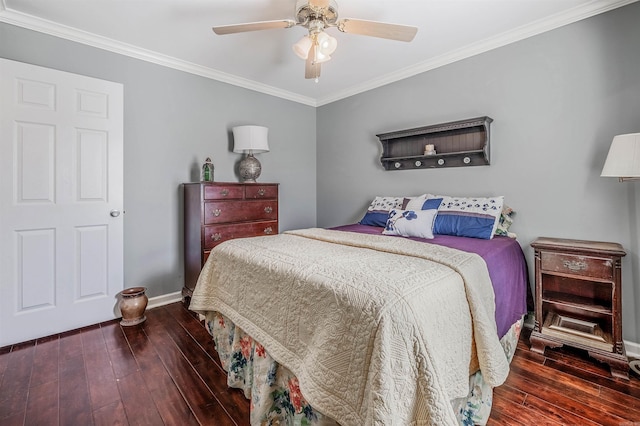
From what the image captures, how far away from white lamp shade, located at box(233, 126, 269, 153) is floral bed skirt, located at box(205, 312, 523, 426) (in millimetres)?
2093

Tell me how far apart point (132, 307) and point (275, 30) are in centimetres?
263

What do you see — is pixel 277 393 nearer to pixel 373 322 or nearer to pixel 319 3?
pixel 373 322

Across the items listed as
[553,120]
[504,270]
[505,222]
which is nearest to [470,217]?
[505,222]

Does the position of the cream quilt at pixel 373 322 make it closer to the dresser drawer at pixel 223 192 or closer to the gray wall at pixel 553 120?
the dresser drawer at pixel 223 192

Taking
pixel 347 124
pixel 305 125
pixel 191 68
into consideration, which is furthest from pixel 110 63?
pixel 347 124

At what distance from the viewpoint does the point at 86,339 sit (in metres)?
2.27

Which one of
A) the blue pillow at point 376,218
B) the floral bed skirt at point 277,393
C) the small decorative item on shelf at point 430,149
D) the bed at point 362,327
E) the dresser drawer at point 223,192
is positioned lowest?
the floral bed skirt at point 277,393

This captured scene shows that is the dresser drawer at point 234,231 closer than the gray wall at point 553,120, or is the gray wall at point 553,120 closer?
the gray wall at point 553,120

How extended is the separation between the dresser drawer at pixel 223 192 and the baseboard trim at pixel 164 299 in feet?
3.67

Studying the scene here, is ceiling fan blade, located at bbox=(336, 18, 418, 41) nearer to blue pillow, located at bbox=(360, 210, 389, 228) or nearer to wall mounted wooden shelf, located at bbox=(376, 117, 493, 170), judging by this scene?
wall mounted wooden shelf, located at bbox=(376, 117, 493, 170)

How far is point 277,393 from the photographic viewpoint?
1438 millimetres

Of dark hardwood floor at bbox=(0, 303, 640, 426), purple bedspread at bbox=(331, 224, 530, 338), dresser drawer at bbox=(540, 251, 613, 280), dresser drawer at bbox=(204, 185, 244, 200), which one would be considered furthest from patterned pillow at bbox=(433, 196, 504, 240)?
dresser drawer at bbox=(204, 185, 244, 200)

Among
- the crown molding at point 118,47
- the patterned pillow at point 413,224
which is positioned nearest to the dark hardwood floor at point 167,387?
the patterned pillow at point 413,224

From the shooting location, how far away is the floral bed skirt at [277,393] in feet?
4.23
